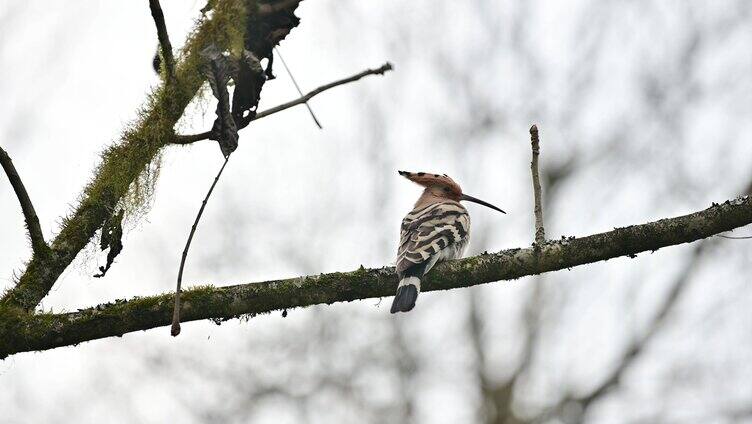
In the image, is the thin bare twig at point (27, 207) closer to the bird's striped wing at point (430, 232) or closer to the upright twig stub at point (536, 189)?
the bird's striped wing at point (430, 232)

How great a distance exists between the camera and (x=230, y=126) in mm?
3312

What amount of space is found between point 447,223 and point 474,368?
5.99m

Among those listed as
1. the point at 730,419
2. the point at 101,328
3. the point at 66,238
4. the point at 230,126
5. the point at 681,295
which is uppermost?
the point at 681,295

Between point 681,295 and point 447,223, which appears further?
point 681,295

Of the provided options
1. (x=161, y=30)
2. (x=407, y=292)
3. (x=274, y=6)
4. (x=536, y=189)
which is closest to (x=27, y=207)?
(x=161, y=30)

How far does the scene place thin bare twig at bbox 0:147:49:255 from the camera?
3129 millimetres

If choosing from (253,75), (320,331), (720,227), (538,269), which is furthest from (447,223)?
(320,331)

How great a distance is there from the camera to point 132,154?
352 centimetres

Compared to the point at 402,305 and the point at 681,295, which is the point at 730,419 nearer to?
the point at 681,295

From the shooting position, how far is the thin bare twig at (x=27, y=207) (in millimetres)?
3129

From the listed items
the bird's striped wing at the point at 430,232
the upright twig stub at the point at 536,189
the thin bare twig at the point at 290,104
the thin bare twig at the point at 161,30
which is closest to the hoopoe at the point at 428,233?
the bird's striped wing at the point at 430,232

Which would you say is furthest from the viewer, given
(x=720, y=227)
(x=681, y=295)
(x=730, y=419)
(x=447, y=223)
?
(x=681, y=295)

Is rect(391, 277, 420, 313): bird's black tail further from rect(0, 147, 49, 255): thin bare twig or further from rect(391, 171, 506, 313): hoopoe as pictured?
rect(0, 147, 49, 255): thin bare twig

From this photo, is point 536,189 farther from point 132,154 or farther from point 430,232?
point 132,154
